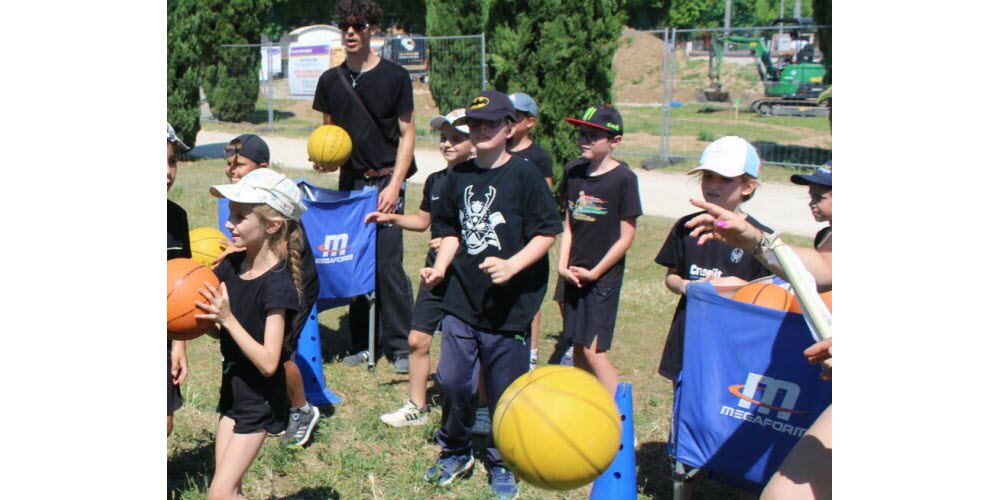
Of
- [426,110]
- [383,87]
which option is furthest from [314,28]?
[383,87]

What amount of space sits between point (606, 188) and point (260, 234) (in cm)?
251

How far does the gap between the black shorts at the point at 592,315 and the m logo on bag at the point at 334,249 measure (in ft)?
5.68

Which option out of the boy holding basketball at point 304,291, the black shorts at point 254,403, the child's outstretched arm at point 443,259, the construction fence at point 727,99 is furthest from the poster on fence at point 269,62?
the black shorts at point 254,403

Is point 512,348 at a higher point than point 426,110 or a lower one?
lower

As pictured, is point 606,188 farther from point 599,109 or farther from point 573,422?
point 573,422

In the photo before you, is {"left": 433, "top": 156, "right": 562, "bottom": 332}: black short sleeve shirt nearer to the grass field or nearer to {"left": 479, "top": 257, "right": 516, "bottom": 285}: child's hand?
{"left": 479, "top": 257, "right": 516, "bottom": 285}: child's hand

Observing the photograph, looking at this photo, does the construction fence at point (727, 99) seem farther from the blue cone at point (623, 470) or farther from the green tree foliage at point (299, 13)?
the green tree foliage at point (299, 13)

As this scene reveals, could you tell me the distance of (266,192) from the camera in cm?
385

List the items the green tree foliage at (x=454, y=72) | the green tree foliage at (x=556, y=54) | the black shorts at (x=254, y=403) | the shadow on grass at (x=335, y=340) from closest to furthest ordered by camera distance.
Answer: the black shorts at (x=254, y=403) < the shadow on grass at (x=335, y=340) < the green tree foliage at (x=556, y=54) < the green tree foliage at (x=454, y=72)

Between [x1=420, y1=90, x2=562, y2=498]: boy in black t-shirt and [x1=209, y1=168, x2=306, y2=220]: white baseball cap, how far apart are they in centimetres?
97

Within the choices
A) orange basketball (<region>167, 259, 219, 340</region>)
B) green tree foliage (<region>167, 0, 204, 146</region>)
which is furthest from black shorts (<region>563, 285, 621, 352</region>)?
green tree foliage (<region>167, 0, 204, 146</region>)

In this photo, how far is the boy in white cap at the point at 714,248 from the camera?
441cm

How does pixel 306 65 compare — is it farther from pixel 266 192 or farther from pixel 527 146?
pixel 266 192

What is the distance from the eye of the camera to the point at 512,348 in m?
4.71
